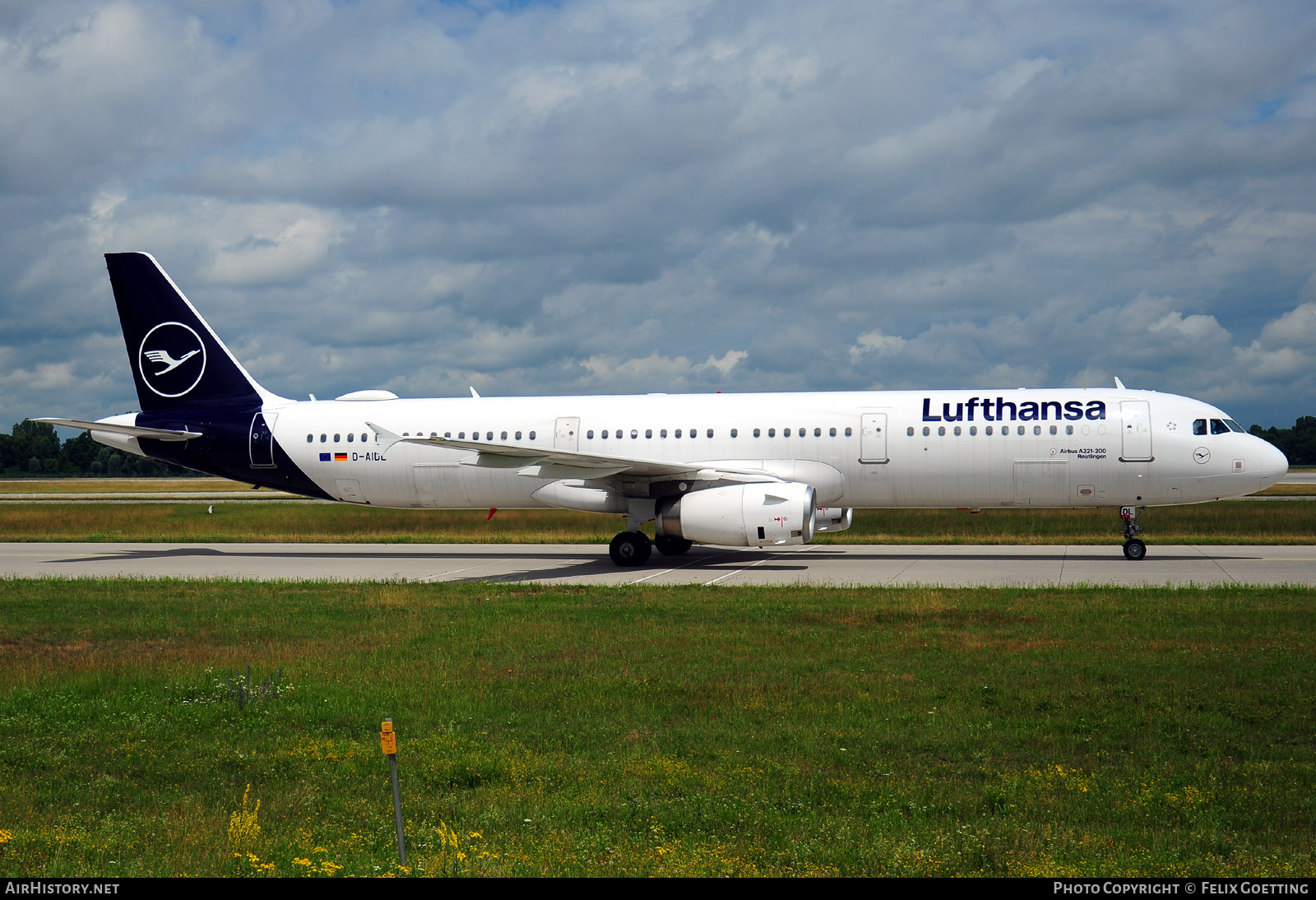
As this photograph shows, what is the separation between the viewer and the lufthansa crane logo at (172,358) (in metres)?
30.2

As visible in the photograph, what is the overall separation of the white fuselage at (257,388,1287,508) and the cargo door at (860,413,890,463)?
0.04m

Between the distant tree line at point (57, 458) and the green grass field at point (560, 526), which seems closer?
the green grass field at point (560, 526)

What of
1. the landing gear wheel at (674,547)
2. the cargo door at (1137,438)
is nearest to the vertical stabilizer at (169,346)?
the landing gear wheel at (674,547)

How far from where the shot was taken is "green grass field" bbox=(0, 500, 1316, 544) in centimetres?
3325

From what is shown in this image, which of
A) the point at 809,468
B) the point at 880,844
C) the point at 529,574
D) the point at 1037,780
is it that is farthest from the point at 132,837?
the point at 809,468

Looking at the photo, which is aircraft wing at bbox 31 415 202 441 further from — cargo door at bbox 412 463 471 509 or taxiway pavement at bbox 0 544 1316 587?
cargo door at bbox 412 463 471 509

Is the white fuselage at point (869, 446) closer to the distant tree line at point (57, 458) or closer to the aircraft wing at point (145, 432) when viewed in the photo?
the aircraft wing at point (145, 432)

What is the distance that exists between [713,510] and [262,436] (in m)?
14.1

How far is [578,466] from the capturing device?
953 inches

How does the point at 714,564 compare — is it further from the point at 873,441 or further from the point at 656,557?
the point at 873,441

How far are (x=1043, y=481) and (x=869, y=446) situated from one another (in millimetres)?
4198

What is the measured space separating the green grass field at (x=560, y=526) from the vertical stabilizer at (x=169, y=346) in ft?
24.5

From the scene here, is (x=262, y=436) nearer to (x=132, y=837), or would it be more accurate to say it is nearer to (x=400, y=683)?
(x=400, y=683)

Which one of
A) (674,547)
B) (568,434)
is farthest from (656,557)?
(568,434)
